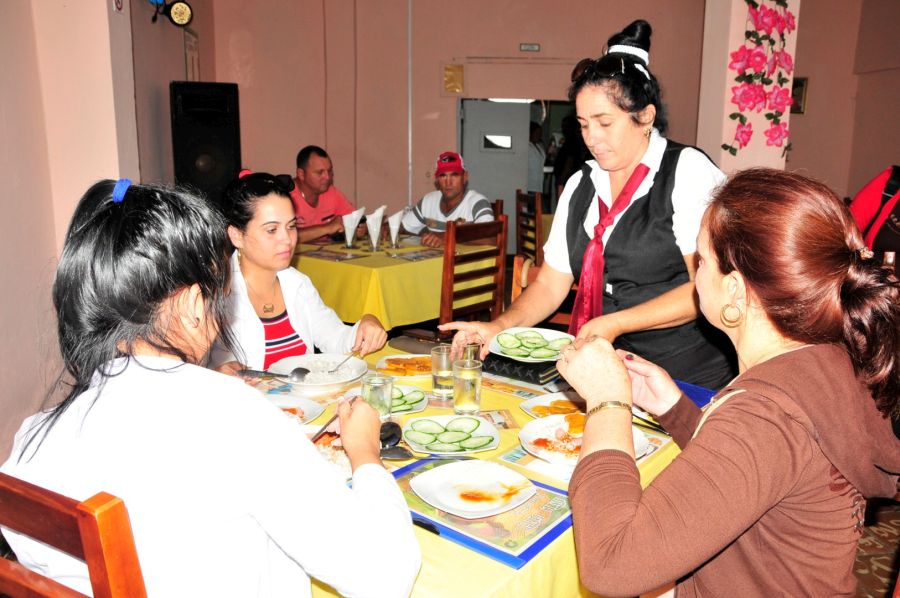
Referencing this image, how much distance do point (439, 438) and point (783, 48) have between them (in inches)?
171

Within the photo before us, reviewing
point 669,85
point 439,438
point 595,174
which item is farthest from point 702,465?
point 669,85

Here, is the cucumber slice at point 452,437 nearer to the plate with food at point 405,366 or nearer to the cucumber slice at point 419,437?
the cucumber slice at point 419,437

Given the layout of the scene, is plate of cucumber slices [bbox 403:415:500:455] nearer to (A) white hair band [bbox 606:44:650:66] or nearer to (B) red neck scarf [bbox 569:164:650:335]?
(B) red neck scarf [bbox 569:164:650:335]

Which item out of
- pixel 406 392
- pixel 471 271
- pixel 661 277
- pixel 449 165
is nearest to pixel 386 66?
pixel 449 165

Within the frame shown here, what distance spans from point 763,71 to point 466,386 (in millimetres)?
4015

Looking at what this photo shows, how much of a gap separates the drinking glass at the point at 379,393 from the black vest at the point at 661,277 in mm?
926

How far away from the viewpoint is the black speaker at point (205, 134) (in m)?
5.27

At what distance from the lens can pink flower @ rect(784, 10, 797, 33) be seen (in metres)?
4.54

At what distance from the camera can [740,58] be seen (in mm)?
4578

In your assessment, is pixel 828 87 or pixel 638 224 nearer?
pixel 638 224

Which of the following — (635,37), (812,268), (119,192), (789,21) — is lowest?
(812,268)

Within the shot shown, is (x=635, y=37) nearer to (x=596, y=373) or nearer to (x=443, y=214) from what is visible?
(x=596, y=373)

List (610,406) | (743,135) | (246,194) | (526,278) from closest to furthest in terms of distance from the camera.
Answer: (610,406) < (246,194) < (526,278) < (743,135)

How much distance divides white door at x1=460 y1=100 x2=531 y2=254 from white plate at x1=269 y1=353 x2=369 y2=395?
607 cm
